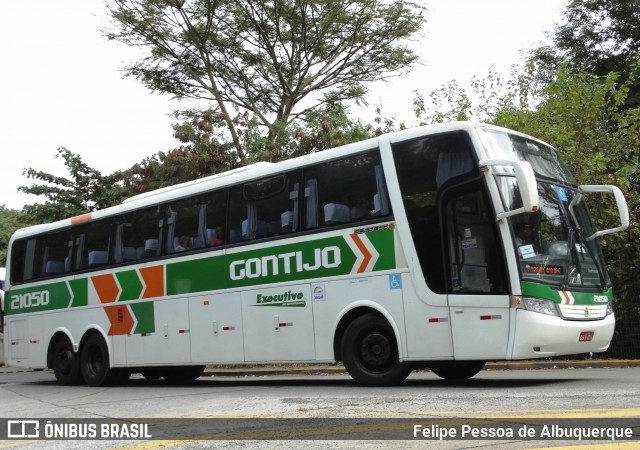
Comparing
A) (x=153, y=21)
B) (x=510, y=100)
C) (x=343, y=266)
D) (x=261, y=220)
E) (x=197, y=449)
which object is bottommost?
(x=197, y=449)

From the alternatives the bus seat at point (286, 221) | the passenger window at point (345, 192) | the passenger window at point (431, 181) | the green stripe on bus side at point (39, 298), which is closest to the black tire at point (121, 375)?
the green stripe on bus side at point (39, 298)

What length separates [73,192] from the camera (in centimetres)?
3011

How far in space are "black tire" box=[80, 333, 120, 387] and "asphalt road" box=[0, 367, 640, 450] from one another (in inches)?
141

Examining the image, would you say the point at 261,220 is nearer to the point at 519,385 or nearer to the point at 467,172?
the point at 467,172

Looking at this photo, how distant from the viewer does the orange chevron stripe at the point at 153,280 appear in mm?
15812

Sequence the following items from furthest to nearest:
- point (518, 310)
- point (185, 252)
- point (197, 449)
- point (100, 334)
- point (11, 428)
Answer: point (100, 334) < point (185, 252) < point (518, 310) < point (11, 428) < point (197, 449)

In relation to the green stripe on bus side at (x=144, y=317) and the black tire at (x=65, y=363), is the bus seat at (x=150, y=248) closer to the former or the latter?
the green stripe on bus side at (x=144, y=317)

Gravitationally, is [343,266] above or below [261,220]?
below

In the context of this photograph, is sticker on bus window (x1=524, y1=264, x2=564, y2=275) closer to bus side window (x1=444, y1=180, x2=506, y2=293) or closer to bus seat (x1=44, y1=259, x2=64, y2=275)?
bus side window (x1=444, y1=180, x2=506, y2=293)

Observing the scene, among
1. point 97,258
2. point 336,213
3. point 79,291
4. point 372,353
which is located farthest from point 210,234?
point 79,291

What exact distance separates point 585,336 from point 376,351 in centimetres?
278

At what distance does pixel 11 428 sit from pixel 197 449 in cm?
337

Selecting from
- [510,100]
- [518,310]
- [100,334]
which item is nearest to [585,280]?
[518,310]

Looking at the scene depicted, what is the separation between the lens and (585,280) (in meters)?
11.6
